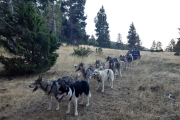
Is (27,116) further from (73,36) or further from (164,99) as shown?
(73,36)

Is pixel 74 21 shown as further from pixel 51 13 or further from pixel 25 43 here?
pixel 25 43

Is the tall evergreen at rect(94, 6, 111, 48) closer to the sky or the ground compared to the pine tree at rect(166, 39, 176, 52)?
closer to the sky

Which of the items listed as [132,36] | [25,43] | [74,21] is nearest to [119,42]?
[132,36]

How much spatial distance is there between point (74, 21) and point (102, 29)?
2171 centimetres

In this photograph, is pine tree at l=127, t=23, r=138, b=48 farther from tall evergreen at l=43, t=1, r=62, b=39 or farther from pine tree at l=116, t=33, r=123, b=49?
tall evergreen at l=43, t=1, r=62, b=39

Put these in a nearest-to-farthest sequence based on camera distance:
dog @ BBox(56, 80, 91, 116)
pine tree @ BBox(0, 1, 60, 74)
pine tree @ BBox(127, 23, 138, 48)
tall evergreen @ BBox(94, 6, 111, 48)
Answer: dog @ BBox(56, 80, 91, 116), pine tree @ BBox(0, 1, 60, 74), pine tree @ BBox(127, 23, 138, 48), tall evergreen @ BBox(94, 6, 111, 48)

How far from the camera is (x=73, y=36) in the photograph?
32.0 metres

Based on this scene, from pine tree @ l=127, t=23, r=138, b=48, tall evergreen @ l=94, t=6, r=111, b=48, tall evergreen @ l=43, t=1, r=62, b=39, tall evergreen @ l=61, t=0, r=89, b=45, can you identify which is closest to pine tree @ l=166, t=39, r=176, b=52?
pine tree @ l=127, t=23, r=138, b=48

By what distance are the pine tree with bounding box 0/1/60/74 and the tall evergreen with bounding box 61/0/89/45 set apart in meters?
22.9

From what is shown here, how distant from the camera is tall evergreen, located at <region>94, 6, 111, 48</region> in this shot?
50750 mm

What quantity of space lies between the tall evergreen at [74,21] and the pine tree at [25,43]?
22.9 metres

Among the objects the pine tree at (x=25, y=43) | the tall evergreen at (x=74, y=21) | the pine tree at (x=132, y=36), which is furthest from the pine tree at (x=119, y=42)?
the pine tree at (x=25, y=43)

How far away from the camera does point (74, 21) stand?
32812 millimetres

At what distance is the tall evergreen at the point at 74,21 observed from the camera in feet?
103
